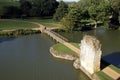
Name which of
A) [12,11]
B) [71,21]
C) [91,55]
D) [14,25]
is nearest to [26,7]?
[12,11]

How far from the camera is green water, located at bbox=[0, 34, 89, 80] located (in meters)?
29.9

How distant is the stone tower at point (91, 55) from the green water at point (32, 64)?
3.95 ft

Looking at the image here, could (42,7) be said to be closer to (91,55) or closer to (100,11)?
(100,11)

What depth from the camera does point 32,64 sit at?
34312 mm

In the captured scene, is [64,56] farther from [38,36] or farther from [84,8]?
[84,8]

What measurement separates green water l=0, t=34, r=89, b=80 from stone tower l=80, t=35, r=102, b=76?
1203 millimetres

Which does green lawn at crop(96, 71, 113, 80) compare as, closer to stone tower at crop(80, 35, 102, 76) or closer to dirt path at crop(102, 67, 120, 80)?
dirt path at crop(102, 67, 120, 80)

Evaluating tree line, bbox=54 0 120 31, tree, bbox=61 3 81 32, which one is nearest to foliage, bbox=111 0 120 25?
tree line, bbox=54 0 120 31

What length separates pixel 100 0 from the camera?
65.9 meters

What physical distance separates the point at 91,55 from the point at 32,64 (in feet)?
30.4

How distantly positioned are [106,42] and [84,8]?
795 inches

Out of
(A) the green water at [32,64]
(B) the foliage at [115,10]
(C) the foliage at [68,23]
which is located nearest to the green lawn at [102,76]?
(A) the green water at [32,64]

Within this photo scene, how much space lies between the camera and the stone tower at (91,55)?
2784cm

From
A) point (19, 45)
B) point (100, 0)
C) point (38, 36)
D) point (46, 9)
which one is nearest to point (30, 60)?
point (19, 45)
